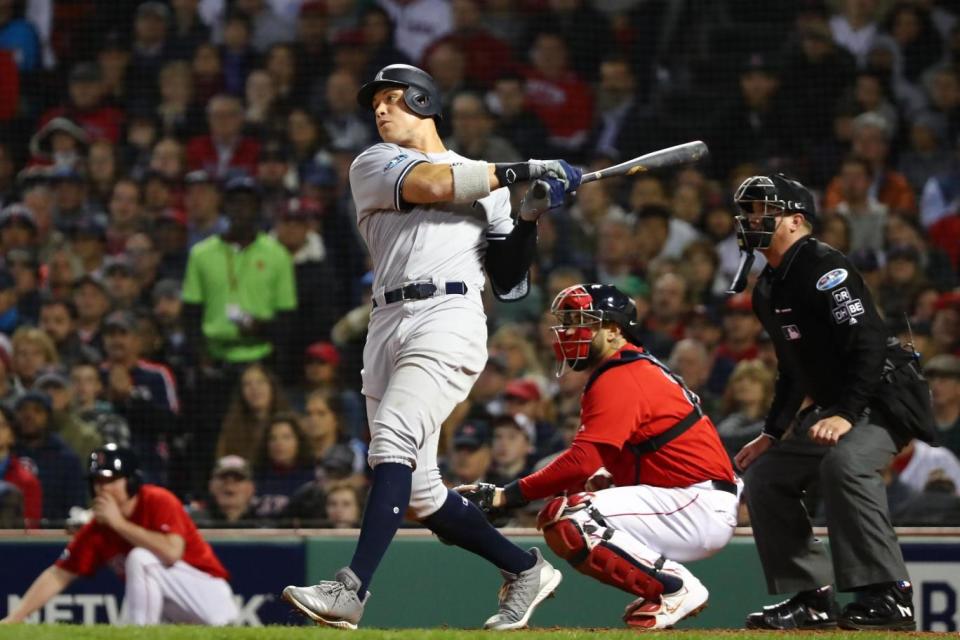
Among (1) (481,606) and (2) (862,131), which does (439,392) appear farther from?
(2) (862,131)

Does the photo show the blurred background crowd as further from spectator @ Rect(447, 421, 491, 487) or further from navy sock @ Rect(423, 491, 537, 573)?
navy sock @ Rect(423, 491, 537, 573)

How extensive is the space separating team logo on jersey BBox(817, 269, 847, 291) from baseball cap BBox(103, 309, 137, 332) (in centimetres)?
476

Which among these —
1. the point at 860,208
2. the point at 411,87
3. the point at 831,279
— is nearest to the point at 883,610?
the point at 831,279

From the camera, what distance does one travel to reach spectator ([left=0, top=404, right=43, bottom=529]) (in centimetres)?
764

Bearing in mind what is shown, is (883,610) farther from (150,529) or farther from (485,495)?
(150,529)

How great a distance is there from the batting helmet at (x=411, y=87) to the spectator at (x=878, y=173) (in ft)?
15.5

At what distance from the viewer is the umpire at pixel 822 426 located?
4660mm

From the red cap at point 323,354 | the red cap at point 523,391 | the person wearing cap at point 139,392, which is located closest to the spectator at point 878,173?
the red cap at point 523,391

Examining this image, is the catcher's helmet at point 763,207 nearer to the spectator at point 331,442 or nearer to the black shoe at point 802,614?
the black shoe at point 802,614

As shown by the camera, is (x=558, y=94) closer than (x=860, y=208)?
No

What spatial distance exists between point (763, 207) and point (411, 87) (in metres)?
1.14

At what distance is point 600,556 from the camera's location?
454cm

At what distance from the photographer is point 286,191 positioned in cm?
969

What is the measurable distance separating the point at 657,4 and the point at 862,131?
2024 millimetres
